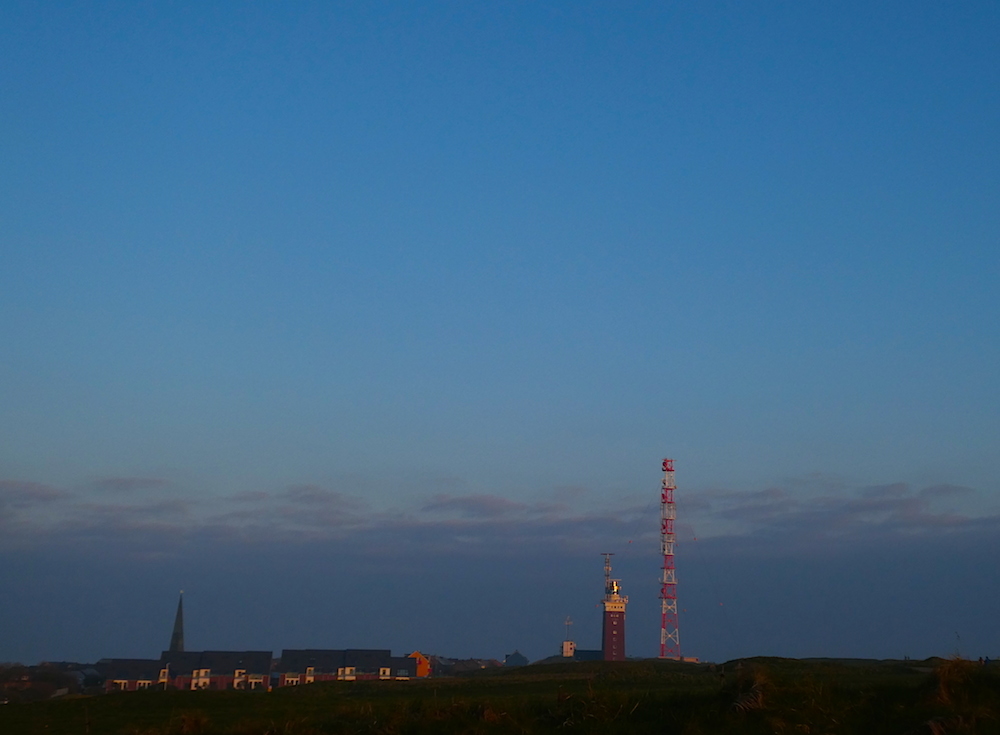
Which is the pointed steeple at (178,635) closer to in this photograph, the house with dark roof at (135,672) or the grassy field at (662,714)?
the house with dark roof at (135,672)

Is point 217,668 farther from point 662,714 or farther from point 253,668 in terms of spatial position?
point 662,714

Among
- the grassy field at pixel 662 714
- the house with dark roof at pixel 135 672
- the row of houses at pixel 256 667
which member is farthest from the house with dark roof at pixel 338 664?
the grassy field at pixel 662 714

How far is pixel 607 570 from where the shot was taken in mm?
121438

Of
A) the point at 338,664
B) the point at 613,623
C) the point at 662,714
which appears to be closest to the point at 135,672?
the point at 338,664

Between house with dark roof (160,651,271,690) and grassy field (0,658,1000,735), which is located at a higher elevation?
grassy field (0,658,1000,735)

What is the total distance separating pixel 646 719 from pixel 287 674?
8949 centimetres

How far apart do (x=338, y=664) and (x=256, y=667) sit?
9.08 m

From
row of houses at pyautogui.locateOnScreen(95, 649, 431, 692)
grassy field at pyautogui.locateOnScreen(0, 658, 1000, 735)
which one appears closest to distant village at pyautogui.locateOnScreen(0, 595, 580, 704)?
row of houses at pyautogui.locateOnScreen(95, 649, 431, 692)

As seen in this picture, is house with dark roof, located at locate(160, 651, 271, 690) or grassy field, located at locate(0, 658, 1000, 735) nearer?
grassy field, located at locate(0, 658, 1000, 735)

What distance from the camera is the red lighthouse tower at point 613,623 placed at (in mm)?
117312

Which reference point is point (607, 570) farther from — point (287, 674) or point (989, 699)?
point (989, 699)

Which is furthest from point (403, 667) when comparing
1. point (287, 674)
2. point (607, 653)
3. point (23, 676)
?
point (23, 676)

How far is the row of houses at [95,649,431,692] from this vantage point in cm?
10131

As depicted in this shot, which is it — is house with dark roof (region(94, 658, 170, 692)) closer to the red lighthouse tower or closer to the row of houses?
the row of houses
